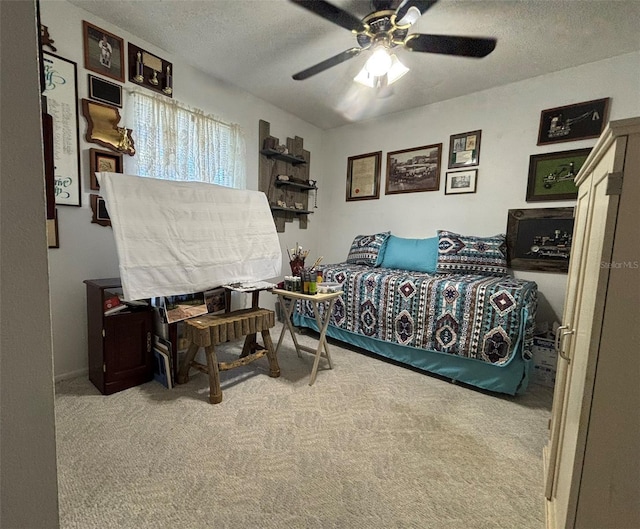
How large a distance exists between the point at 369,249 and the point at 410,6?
226 cm

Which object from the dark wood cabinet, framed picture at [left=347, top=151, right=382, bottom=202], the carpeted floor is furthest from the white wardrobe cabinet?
framed picture at [left=347, top=151, right=382, bottom=202]

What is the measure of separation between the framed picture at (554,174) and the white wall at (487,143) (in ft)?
0.19

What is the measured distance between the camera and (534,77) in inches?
106

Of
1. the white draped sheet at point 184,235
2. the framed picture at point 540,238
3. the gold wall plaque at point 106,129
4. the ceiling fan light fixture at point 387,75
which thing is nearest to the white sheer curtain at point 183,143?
the gold wall plaque at point 106,129

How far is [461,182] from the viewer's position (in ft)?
10.4

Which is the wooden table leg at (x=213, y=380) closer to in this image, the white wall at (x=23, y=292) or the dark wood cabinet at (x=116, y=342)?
the dark wood cabinet at (x=116, y=342)

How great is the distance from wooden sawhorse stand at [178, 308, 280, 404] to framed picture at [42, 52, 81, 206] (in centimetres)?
128

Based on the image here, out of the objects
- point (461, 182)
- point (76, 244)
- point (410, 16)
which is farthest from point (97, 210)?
point (461, 182)

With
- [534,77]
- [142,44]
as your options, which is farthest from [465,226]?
[142,44]

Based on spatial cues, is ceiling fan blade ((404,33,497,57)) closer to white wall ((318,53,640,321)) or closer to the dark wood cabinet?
white wall ((318,53,640,321))

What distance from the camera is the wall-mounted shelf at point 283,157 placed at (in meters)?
3.42

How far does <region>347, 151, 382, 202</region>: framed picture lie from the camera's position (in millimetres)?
3785

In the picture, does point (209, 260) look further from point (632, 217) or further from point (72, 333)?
point (632, 217)

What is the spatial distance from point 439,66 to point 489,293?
195cm
